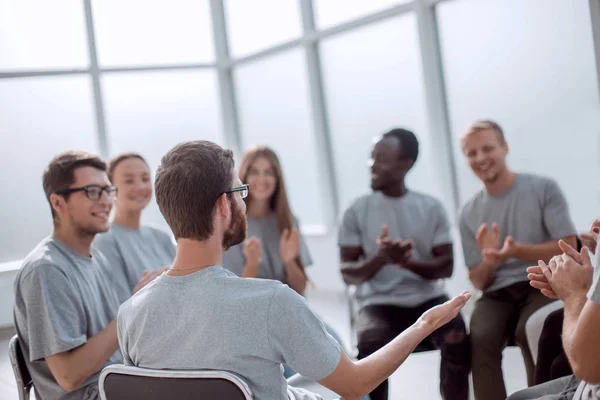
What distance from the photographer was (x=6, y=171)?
5.39 metres

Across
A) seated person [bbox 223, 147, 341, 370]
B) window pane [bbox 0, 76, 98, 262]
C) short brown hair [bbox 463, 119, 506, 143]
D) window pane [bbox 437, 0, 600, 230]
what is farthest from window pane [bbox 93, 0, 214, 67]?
short brown hair [bbox 463, 119, 506, 143]

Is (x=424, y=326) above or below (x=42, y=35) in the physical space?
below

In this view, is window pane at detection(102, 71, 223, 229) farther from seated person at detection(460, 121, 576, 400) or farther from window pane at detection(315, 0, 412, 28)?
seated person at detection(460, 121, 576, 400)

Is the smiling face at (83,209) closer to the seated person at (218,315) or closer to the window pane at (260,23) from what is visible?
the seated person at (218,315)

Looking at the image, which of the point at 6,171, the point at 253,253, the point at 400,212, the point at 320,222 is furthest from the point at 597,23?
the point at 6,171

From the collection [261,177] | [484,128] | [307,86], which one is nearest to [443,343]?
→ [484,128]

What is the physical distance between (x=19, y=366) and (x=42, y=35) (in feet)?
14.0

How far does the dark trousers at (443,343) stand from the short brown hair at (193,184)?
1279mm

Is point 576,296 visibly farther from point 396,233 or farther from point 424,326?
point 396,233

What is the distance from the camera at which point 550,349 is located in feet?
7.46

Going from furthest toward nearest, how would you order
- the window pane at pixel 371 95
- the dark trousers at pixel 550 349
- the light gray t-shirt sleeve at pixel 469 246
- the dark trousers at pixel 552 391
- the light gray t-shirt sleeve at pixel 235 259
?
the window pane at pixel 371 95, the light gray t-shirt sleeve at pixel 235 259, the light gray t-shirt sleeve at pixel 469 246, the dark trousers at pixel 550 349, the dark trousers at pixel 552 391

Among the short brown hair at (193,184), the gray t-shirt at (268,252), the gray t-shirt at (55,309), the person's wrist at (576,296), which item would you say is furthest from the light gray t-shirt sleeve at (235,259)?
the person's wrist at (576,296)

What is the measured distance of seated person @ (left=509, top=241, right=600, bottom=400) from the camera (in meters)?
1.31

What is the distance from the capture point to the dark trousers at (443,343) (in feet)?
7.92
